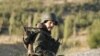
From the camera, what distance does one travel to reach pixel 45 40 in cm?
649

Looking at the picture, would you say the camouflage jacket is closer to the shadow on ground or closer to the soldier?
the soldier

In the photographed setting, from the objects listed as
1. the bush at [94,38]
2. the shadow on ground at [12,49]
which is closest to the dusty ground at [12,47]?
the shadow on ground at [12,49]

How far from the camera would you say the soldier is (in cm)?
641

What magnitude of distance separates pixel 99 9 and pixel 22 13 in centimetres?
586

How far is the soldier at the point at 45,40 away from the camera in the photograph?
253 inches

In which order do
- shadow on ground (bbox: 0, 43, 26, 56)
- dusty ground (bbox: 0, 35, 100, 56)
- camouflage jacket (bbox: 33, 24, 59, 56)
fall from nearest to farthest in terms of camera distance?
camouflage jacket (bbox: 33, 24, 59, 56) < shadow on ground (bbox: 0, 43, 26, 56) < dusty ground (bbox: 0, 35, 100, 56)

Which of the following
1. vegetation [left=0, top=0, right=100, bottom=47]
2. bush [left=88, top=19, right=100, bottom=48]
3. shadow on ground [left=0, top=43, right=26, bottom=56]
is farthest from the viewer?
vegetation [left=0, top=0, right=100, bottom=47]

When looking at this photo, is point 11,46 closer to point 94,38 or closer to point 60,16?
point 94,38

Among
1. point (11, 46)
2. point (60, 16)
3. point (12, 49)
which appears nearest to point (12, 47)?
point (11, 46)

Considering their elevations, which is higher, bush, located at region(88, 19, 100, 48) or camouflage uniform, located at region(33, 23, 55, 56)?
camouflage uniform, located at region(33, 23, 55, 56)

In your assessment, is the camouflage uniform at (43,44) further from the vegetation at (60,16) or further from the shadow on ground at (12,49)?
the vegetation at (60,16)

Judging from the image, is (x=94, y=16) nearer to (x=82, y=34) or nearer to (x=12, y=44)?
(x=82, y=34)

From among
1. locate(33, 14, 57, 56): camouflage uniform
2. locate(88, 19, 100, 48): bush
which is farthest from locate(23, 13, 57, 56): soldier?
locate(88, 19, 100, 48): bush

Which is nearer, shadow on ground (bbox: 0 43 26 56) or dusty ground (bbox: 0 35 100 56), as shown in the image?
shadow on ground (bbox: 0 43 26 56)
